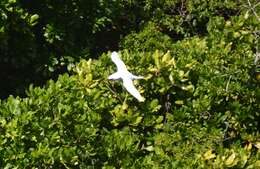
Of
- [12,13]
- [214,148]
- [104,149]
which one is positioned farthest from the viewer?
[12,13]

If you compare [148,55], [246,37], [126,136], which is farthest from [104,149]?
[246,37]

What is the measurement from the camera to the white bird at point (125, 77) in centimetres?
351

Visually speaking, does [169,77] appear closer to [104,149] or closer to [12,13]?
[104,149]

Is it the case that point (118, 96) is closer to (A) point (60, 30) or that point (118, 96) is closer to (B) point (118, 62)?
(B) point (118, 62)

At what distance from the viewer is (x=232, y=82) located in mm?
3963

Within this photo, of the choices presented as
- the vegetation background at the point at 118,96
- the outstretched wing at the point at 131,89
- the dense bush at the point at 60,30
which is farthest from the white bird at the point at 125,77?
the dense bush at the point at 60,30

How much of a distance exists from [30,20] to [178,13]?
5.98 ft

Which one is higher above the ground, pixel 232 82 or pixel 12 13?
pixel 12 13

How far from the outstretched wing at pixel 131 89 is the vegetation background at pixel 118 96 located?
143 mm

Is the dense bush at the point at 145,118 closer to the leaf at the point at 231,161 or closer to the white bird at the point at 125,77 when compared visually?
the leaf at the point at 231,161

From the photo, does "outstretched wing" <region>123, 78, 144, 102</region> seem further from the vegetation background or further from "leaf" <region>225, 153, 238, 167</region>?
"leaf" <region>225, 153, 238, 167</region>

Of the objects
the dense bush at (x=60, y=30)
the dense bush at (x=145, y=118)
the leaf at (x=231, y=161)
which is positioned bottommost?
the leaf at (x=231, y=161)

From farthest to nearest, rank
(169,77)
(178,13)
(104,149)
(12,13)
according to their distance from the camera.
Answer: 1. (178,13)
2. (12,13)
3. (169,77)
4. (104,149)

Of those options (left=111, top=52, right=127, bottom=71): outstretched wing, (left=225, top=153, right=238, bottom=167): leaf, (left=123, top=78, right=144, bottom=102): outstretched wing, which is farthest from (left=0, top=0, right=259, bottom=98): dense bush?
(left=225, top=153, right=238, bottom=167): leaf
